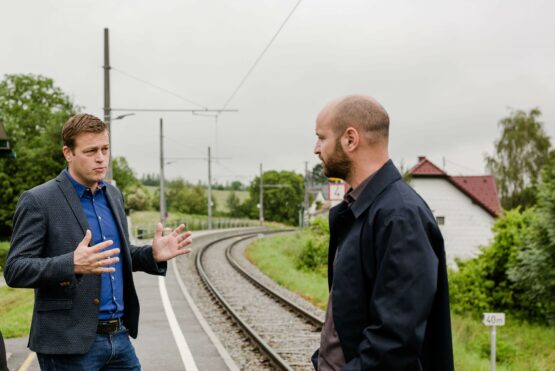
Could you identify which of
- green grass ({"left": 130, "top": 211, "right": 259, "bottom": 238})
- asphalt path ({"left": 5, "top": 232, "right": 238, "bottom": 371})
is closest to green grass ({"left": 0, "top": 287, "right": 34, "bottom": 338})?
asphalt path ({"left": 5, "top": 232, "right": 238, "bottom": 371})

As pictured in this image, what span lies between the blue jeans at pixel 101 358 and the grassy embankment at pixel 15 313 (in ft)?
26.1

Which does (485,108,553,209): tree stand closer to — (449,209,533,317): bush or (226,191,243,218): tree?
(449,209,533,317): bush

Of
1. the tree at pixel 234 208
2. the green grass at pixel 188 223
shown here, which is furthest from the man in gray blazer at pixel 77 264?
the tree at pixel 234 208

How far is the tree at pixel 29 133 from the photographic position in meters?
36.1

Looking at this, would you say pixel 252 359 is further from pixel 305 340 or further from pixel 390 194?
pixel 390 194

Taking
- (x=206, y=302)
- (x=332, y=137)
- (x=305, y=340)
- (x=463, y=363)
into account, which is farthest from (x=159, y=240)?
(x=206, y=302)

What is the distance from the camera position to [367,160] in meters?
2.62

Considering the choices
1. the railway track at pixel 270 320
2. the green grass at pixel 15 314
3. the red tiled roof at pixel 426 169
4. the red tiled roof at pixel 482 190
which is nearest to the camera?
the railway track at pixel 270 320

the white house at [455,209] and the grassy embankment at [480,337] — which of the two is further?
the white house at [455,209]

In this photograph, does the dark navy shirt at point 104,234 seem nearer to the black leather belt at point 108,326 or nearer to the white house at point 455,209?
the black leather belt at point 108,326

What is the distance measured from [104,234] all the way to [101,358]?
0.62 meters

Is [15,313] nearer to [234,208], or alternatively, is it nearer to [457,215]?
[457,215]

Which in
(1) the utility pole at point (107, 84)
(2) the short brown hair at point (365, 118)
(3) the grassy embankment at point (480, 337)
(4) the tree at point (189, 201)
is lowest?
Result: (3) the grassy embankment at point (480, 337)

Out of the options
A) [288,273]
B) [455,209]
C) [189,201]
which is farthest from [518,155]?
[189,201]
